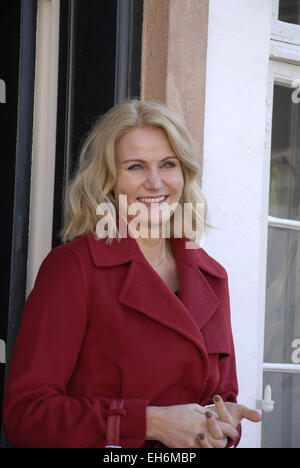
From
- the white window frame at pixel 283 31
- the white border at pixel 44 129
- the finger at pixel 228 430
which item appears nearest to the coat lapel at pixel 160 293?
the finger at pixel 228 430

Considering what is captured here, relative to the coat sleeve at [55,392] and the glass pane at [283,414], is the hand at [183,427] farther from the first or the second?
the glass pane at [283,414]

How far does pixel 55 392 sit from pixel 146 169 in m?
0.80

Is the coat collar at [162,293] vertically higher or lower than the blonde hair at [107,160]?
lower

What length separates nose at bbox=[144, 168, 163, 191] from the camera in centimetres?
286

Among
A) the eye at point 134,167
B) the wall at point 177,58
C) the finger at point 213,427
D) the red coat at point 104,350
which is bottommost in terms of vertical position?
the finger at point 213,427

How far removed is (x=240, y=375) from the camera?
3.92m

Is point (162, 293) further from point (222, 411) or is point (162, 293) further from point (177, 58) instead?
point (177, 58)

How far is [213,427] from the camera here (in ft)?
8.30

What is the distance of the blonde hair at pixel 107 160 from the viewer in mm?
2838

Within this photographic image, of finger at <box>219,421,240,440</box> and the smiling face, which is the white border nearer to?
the smiling face

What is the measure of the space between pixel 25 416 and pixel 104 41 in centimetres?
171

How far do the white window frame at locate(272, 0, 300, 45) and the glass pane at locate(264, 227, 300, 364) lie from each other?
87 cm

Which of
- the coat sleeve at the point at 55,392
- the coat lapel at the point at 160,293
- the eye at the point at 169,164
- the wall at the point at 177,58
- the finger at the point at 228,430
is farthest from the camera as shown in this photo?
the wall at the point at 177,58
